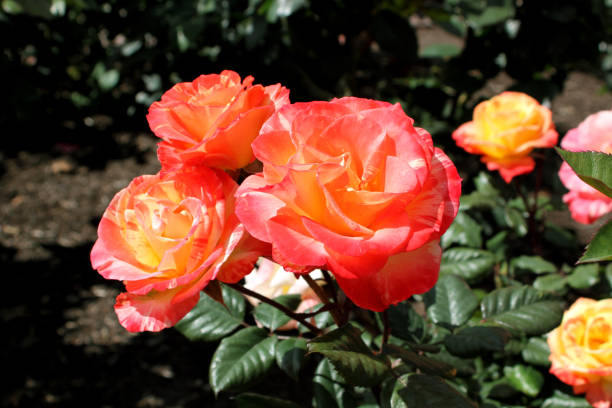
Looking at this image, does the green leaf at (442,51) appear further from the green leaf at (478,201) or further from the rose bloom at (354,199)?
the rose bloom at (354,199)

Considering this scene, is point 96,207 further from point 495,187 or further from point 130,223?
point 130,223

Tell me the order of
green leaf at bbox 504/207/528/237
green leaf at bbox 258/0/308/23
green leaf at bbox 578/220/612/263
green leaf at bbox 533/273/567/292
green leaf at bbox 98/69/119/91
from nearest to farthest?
green leaf at bbox 578/220/612/263 < green leaf at bbox 533/273/567/292 < green leaf at bbox 504/207/528/237 < green leaf at bbox 258/0/308/23 < green leaf at bbox 98/69/119/91

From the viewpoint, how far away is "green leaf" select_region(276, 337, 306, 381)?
75cm

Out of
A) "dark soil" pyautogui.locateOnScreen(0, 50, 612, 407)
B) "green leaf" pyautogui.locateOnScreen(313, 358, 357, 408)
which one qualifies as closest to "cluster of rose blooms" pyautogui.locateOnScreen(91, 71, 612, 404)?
"green leaf" pyautogui.locateOnScreen(313, 358, 357, 408)

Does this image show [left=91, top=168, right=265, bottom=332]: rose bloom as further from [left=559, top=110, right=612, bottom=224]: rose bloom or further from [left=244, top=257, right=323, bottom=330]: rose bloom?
[left=559, top=110, right=612, bottom=224]: rose bloom

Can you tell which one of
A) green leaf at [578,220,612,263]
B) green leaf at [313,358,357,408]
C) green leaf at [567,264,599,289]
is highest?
green leaf at [578,220,612,263]

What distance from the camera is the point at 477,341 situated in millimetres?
729

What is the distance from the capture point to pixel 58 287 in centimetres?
216

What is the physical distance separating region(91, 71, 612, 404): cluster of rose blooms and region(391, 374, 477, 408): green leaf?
0.50 feet

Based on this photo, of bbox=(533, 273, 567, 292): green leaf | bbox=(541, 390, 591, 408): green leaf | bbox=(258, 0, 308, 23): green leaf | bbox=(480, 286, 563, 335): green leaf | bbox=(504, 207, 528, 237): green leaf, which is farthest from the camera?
bbox=(258, 0, 308, 23): green leaf

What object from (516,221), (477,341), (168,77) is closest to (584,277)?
(516,221)

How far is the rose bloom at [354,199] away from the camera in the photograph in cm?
46

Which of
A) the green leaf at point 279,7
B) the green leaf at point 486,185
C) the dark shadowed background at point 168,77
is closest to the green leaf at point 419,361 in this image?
the green leaf at point 486,185

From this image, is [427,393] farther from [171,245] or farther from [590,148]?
[590,148]
